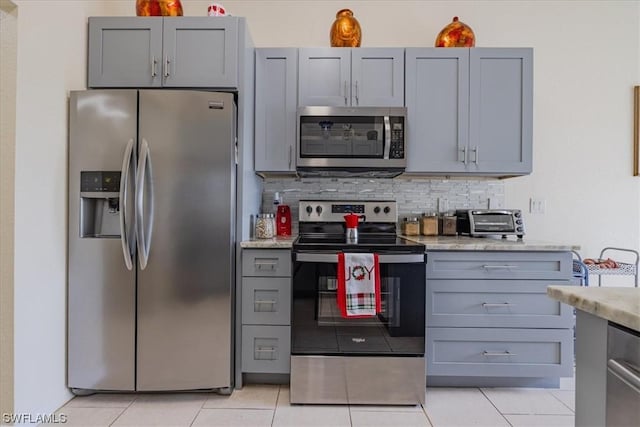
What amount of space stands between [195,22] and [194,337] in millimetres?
1829

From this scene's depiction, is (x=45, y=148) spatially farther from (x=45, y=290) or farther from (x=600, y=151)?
(x=600, y=151)

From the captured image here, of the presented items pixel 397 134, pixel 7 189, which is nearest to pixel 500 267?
pixel 397 134

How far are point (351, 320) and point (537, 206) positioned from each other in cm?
187

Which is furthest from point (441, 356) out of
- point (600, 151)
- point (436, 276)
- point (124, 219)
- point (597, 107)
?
point (597, 107)

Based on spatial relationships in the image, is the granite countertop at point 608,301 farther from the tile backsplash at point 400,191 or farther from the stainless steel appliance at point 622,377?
the tile backsplash at point 400,191

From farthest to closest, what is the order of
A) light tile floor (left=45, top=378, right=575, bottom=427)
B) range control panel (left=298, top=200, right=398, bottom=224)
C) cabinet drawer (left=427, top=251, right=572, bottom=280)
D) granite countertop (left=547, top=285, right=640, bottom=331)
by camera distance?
range control panel (left=298, top=200, right=398, bottom=224) → cabinet drawer (left=427, top=251, right=572, bottom=280) → light tile floor (left=45, top=378, right=575, bottom=427) → granite countertop (left=547, top=285, right=640, bottom=331)

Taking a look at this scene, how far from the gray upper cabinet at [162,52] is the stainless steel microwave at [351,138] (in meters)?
0.56

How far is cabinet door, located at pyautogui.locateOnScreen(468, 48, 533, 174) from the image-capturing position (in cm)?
234

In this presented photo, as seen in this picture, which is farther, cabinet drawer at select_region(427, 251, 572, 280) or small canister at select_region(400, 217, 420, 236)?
small canister at select_region(400, 217, 420, 236)

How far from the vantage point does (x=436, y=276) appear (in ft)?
6.75

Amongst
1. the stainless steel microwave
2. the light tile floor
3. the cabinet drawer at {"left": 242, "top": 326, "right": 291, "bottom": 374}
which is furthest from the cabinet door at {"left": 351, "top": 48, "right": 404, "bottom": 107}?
the light tile floor

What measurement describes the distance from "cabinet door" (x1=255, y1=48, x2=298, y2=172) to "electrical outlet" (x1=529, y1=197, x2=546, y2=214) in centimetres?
190

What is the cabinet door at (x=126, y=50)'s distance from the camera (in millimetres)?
2092

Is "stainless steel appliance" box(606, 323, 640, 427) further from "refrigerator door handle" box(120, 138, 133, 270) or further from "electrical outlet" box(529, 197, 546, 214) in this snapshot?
"electrical outlet" box(529, 197, 546, 214)
